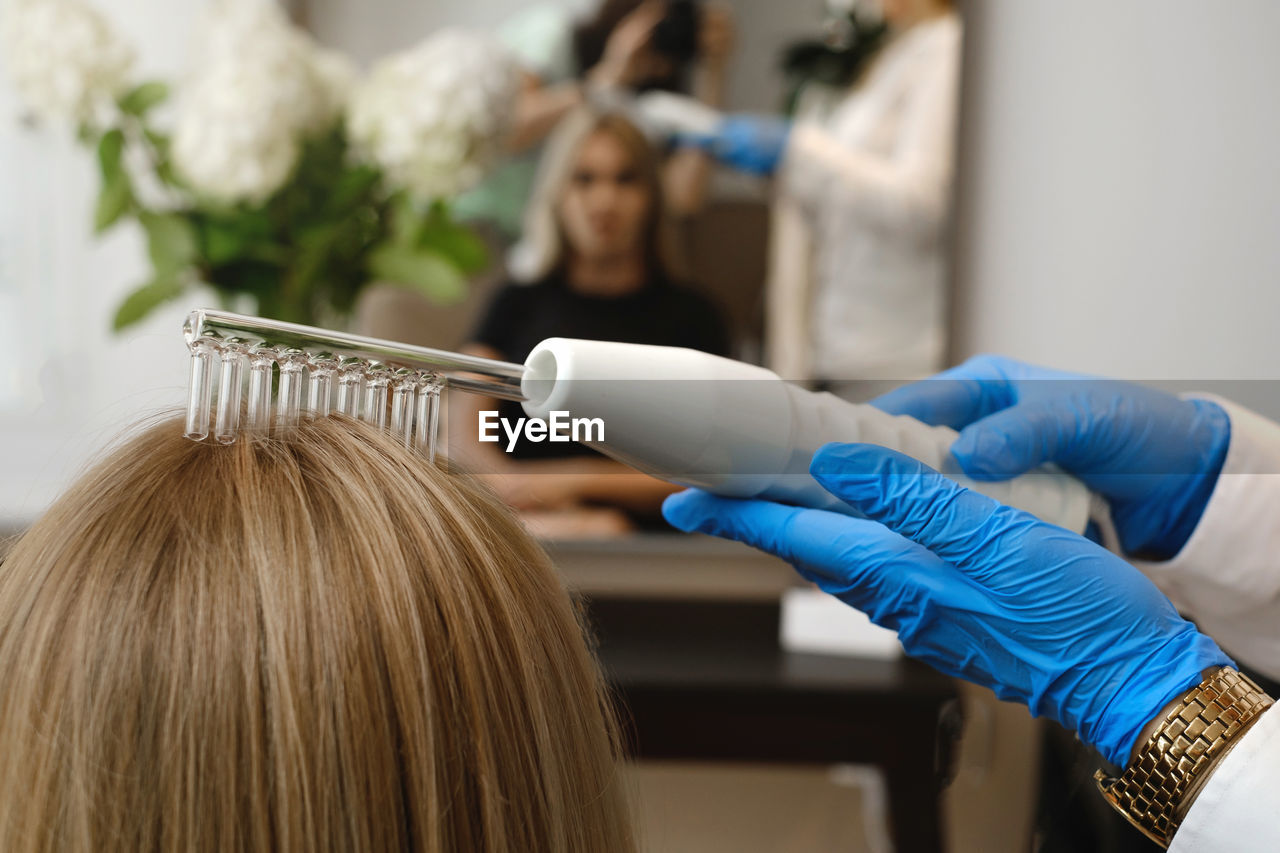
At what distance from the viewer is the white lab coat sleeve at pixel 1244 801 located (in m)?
0.41

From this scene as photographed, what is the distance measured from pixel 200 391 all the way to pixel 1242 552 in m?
0.59

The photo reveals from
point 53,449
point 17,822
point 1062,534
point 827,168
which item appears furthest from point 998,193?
point 53,449

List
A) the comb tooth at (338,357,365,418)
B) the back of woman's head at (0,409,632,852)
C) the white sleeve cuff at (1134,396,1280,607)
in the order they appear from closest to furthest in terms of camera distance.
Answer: the back of woman's head at (0,409,632,852)
the comb tooth at (338,357,365,418)
the white sleeve cuff at (1134,396,1280,607)

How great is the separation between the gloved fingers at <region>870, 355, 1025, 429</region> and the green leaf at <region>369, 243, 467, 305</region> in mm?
555

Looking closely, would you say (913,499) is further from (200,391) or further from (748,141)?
(748,141)

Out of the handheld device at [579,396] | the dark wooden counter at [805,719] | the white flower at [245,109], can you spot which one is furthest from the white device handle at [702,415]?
the white flower at [245,109]

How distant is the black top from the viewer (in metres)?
1.26

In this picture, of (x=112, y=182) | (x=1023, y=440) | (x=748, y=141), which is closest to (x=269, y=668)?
(x=1023, y=440)

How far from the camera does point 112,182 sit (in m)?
0.99

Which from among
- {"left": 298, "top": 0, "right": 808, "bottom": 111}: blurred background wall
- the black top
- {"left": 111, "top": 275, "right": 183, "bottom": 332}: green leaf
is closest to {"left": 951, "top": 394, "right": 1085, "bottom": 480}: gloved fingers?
the black top

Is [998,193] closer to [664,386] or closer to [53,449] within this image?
[664,386]

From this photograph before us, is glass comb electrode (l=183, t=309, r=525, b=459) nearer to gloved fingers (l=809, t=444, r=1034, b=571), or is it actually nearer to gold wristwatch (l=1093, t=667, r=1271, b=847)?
gloved fingers (l=809, t=444, r=1034, b=571)

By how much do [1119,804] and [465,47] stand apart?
34.9 inches

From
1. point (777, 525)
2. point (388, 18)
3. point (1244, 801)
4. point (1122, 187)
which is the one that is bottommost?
point (1244, 801)
